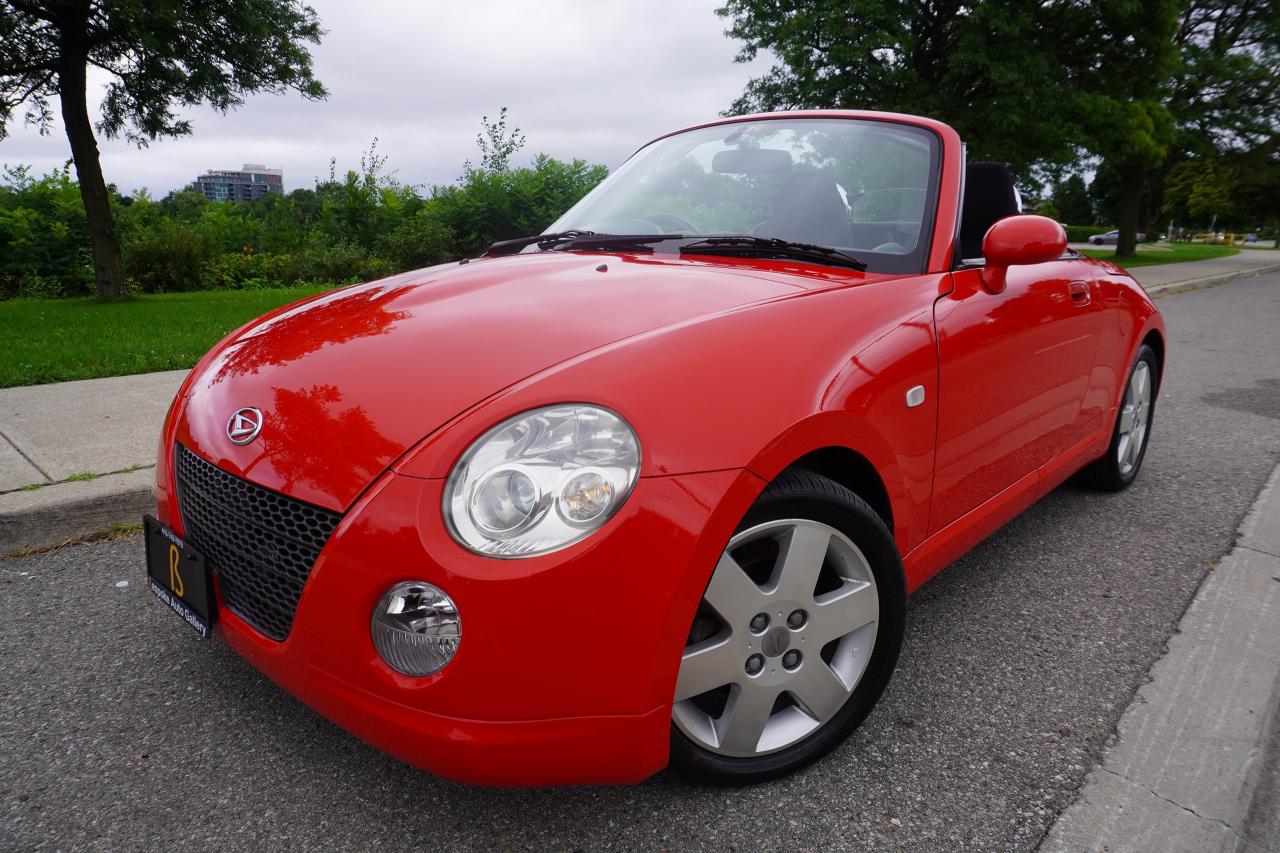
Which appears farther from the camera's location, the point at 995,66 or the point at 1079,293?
the point at 995,66

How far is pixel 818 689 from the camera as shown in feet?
6.01

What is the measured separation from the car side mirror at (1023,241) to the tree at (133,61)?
948 cm

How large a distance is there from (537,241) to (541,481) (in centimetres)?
162

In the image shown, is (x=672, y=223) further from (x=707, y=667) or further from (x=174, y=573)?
(x=174, y=573)

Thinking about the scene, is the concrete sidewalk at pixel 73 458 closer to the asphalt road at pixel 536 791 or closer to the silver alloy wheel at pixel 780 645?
the asphalt road at pixel 536 791

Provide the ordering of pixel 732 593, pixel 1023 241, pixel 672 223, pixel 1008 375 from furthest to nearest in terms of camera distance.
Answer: pixel 672 223
pixel 1008 375
pixel 1023 241
pixel 732 593

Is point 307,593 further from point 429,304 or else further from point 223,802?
point 429,304

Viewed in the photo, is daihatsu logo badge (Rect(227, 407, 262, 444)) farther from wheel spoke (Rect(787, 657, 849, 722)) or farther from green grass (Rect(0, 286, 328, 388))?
green grass (Rect(0, 286, 328, 388))

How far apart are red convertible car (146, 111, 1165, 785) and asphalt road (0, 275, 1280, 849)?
14cm

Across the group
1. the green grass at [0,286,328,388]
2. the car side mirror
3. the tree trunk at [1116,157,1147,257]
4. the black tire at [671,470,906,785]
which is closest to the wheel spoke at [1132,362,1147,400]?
the car side mirror

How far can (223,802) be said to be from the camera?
1.74 metres

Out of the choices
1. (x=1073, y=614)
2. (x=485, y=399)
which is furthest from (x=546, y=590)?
(x=1073, y=614)

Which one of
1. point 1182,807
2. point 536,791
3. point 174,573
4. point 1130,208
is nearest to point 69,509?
point 174,573

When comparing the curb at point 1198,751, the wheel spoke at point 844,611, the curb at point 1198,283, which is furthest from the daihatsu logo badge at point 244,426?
the curb at point 1198,283
